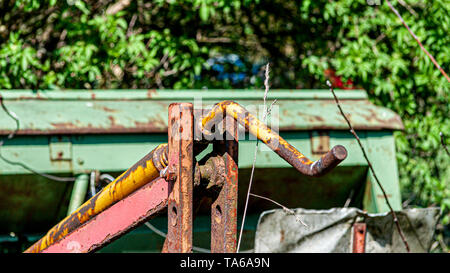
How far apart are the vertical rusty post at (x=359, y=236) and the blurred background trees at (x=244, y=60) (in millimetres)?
1479

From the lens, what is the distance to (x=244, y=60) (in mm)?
5148

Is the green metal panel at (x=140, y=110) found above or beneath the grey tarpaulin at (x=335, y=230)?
above

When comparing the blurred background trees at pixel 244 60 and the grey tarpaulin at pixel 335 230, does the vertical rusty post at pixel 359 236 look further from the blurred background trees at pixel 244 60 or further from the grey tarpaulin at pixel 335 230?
the blurred background trees at pixel 244 60

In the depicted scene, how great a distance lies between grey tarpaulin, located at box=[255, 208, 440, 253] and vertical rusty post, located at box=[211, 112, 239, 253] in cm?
128

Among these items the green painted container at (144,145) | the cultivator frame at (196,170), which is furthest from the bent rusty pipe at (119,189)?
the green painted container at (144,145)

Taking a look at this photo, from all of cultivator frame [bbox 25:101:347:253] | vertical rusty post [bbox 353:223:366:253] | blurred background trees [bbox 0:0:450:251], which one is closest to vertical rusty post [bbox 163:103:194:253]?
cultivator frame [bbox 25:101:347:253]

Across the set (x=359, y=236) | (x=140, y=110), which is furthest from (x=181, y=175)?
(x=359, y=236)

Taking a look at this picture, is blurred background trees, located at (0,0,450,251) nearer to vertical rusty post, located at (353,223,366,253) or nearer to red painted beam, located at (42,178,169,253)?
vertical rusty post, located at (353,223,366,253)

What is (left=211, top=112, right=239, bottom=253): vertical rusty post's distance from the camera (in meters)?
1.47

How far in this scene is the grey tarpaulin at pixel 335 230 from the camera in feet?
9.16

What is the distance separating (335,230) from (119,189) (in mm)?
1518
